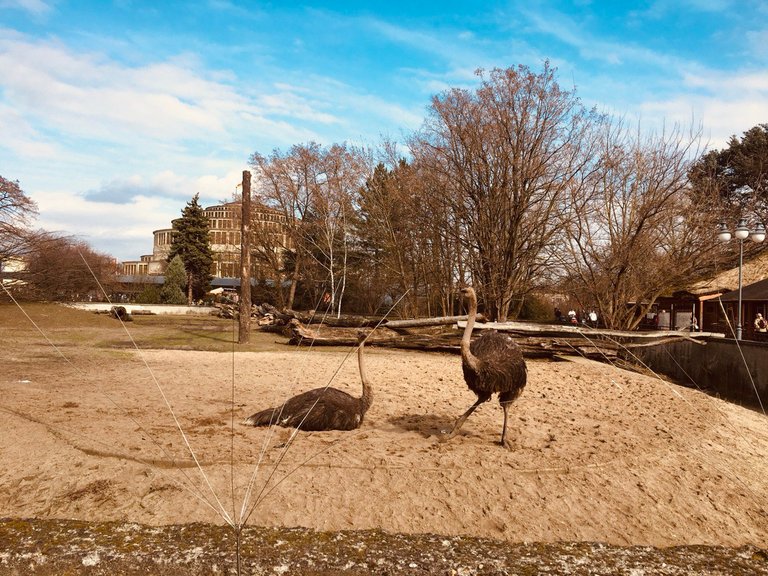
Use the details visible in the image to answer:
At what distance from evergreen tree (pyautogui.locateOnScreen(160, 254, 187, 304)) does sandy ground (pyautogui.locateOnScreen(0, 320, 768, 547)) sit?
4026cm

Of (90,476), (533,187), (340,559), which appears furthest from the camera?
(533,187)

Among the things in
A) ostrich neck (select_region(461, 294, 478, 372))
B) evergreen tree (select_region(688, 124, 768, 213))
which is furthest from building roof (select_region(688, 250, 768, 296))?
ostrich neck (select_region(461, 294, 478, 372))

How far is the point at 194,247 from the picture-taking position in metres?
53.6

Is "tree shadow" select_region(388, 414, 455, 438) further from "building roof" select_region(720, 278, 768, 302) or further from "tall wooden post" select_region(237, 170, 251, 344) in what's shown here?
"building roof" select_region(720, 278, 768, 302)

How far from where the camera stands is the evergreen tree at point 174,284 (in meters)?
48.7

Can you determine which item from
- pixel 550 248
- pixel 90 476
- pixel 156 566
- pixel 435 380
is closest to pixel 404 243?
pixel 550 248

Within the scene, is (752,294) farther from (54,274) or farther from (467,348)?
(54,274)

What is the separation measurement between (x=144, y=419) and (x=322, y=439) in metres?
2.46

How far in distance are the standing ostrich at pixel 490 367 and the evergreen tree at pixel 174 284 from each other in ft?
150

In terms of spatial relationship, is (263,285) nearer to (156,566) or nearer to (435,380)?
(435,380)

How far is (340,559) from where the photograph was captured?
2779 millimetres

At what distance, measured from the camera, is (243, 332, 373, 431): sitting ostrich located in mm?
6863

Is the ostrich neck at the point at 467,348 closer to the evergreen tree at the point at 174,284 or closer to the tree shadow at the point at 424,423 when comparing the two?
the tree shadow at the point at 424,423

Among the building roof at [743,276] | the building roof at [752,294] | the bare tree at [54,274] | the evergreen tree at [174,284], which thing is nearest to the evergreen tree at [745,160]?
the building roof at [743,276]
